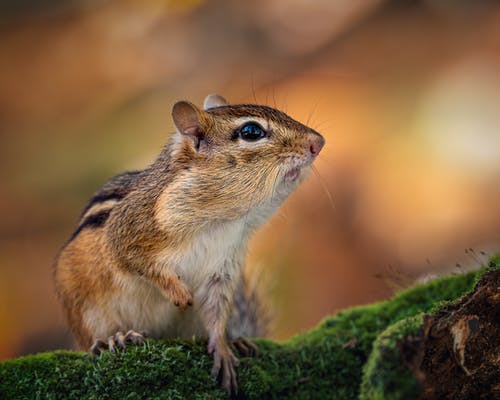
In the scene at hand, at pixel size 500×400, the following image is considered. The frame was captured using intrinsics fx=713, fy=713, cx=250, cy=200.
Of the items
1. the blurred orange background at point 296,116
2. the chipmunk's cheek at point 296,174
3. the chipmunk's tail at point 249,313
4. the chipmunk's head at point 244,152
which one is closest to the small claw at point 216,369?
the chipmunk's head at point 244,152

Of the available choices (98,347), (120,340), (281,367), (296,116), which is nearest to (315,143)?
(281,367)

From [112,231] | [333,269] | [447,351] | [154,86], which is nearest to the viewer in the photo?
[447,351]

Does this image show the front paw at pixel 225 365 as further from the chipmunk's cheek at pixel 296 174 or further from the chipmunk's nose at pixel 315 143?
the chipmunk's nose at pixel 315 143

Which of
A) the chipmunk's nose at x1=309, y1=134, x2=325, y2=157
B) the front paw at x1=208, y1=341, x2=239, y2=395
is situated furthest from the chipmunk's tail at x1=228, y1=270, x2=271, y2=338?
the chipmunk's nose at x1=309, y1=134, x2=325, y2=157

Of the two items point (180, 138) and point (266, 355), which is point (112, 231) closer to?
point (180, 138)

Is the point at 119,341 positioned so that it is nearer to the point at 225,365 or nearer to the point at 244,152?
the point at 225,365

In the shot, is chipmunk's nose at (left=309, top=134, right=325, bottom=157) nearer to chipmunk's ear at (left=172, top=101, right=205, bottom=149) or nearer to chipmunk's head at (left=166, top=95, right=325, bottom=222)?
chipmunk's head at (left=166, top=95, right=325, bottom=222)

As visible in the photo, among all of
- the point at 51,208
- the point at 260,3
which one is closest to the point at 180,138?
the point at 51,208
